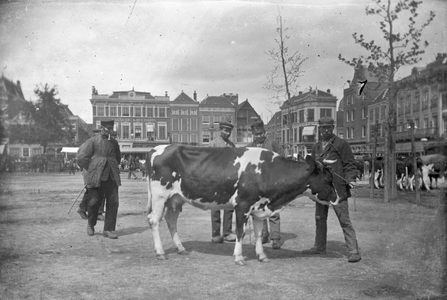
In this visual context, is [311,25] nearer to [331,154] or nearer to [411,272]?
[331,154]

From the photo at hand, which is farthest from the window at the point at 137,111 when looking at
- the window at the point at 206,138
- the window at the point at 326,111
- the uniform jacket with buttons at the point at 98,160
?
the window at the point at 326,111

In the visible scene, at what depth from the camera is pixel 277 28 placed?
6.55 m

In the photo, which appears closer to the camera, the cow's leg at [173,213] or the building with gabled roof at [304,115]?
the cow's leg at [173,213]

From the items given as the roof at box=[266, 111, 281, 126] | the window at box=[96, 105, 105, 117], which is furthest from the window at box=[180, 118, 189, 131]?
the roof at box=[266, 111, 281, 126]

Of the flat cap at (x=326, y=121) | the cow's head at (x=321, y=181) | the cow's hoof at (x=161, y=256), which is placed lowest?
the cow's hoof at (x=161, y=256)

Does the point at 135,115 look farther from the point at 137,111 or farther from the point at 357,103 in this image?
the point at 357,103

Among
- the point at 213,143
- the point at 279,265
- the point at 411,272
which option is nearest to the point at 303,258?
the point at 279,265

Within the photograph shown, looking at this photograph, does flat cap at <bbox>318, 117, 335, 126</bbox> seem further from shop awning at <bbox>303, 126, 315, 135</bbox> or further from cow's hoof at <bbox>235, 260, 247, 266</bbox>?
cow's hoof at <bbox>235, 260, 247, 266</bbox>

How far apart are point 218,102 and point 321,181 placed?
3075 millimetres

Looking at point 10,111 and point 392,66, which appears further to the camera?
point 392,66

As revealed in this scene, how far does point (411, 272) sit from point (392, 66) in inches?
158

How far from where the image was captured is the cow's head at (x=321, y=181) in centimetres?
603

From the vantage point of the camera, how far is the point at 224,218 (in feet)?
24.8

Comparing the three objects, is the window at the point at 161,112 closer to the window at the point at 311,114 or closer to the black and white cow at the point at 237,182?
the black and white cow at the point at 237,182
